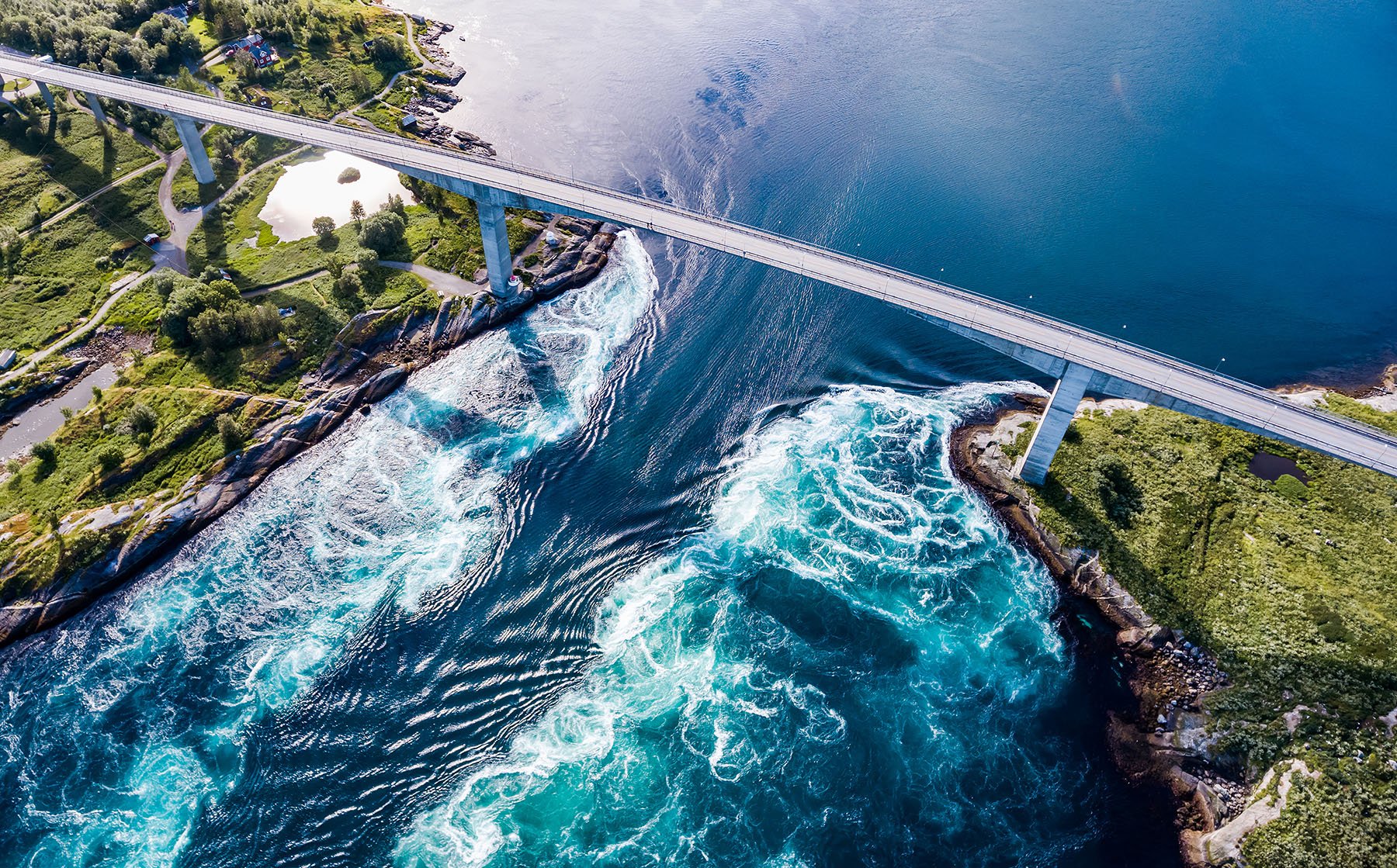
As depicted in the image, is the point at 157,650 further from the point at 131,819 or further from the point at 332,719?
the point at 332,719

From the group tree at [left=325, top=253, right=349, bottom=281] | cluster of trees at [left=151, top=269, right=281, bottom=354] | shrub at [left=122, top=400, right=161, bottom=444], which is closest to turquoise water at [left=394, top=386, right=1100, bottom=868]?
shrub at [left=122, top=400, right=161, bottom=444]

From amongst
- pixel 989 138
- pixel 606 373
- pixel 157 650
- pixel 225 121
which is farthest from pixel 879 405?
pixel 225 121

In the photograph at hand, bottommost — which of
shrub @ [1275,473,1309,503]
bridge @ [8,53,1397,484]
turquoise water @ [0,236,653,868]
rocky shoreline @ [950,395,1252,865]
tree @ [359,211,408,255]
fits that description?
turquoise water @ [0,236,653,868]

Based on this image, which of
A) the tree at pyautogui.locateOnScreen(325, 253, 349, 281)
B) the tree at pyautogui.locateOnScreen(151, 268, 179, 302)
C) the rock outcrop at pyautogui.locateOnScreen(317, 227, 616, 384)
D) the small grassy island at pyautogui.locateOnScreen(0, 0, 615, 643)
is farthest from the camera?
the tree at pyautogui.locateOnScreen(325, 253, 349, 281)

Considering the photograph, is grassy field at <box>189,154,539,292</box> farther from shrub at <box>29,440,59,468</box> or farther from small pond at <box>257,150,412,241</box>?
shrub at <box>29,440,59,468</box>

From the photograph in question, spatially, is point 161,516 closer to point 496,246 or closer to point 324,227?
point 496,246

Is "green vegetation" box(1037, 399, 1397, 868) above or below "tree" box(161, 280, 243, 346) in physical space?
above
